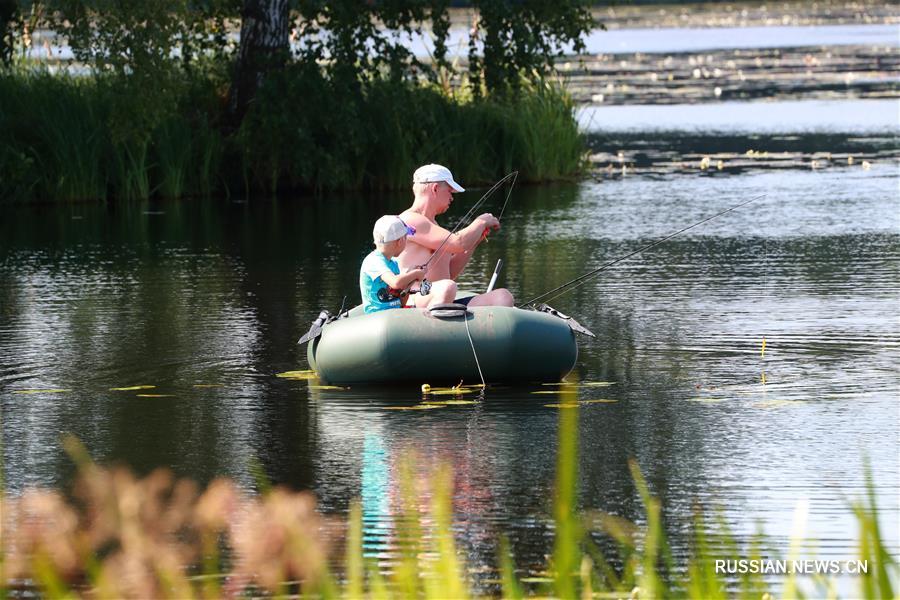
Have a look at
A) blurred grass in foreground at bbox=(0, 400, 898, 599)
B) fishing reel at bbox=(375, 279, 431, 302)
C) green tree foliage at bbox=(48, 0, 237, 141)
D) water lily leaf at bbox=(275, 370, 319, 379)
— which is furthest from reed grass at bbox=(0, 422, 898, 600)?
green tree foliage at bbox=(48, 0, 237, 141)

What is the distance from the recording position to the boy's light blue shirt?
10492mm

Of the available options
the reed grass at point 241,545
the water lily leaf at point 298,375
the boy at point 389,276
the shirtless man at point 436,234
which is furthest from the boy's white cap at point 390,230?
the reed grass at point 241,545

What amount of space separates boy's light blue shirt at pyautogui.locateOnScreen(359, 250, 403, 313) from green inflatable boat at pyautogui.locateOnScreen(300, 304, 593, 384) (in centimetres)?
22

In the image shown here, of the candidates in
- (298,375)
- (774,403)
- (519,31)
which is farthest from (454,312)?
(519,31)

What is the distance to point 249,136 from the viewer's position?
2266cm

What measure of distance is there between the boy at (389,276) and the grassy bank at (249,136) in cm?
1122

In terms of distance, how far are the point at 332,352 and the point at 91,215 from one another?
11877 mm

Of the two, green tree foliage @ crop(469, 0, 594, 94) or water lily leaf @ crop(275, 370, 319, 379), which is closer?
water lily leaf @ crop(275, 370, 319, 379)

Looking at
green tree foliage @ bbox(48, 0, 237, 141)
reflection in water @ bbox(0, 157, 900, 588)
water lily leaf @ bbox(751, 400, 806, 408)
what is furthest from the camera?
green tree foliage @ bbox(48, 0, 237, 141)

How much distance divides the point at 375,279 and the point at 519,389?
40.8 inches

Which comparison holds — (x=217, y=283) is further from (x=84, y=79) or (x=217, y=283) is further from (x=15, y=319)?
(x=84, y=79)

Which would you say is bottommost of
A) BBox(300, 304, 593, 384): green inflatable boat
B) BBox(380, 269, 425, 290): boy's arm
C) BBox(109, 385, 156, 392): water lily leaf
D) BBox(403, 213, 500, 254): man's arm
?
BBox(109, 385, 156, 392): water lily leaf

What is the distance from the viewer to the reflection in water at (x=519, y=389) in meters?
8.05

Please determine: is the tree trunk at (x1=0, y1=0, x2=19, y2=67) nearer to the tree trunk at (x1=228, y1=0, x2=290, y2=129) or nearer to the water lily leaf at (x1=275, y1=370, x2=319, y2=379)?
the tree trunk at (x1=228, y1=0, x2=290, y2=129)
